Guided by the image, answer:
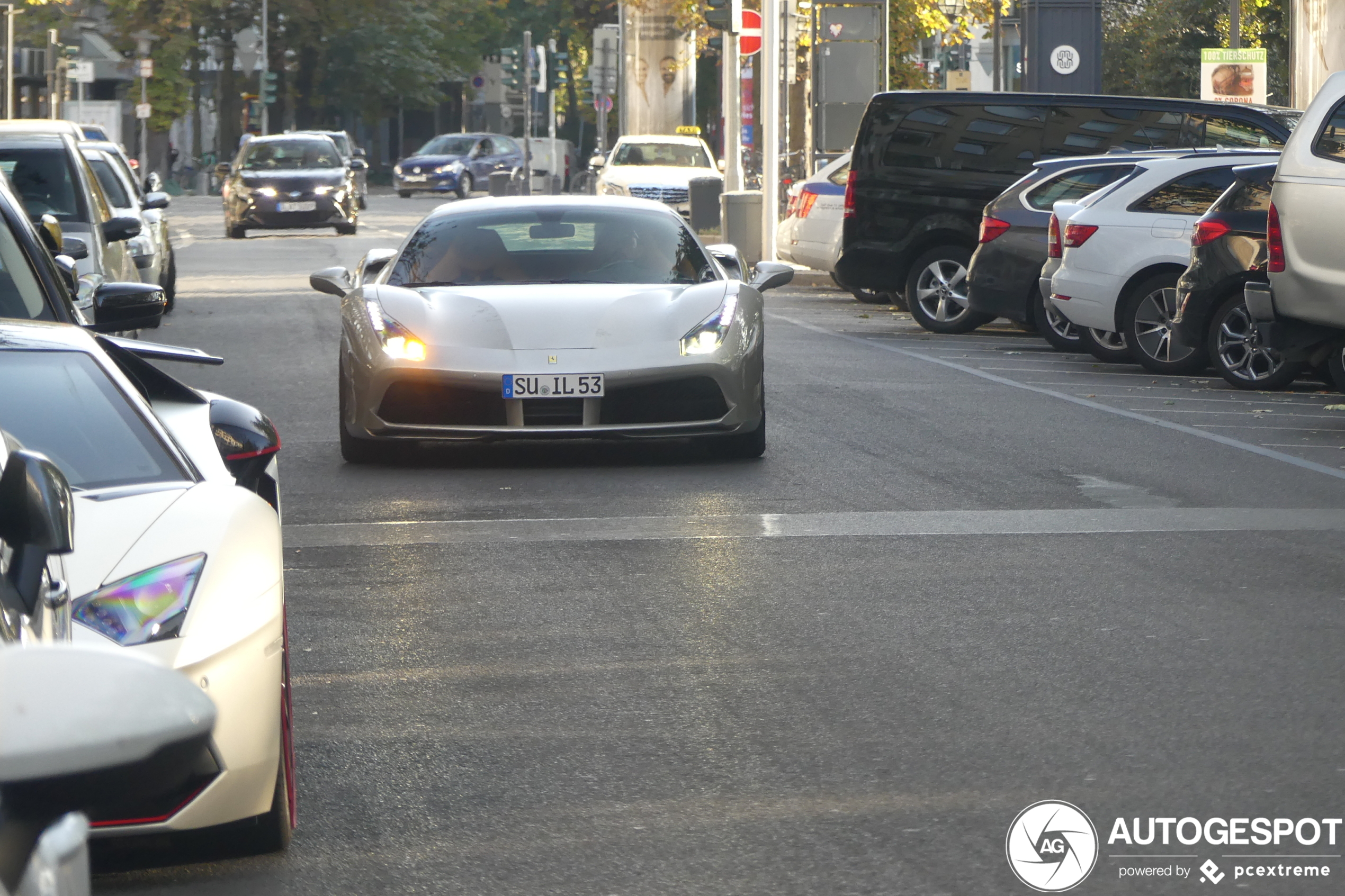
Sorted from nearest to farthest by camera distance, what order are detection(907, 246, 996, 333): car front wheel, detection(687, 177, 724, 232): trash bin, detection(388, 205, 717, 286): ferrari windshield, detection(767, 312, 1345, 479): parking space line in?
detection(767, 312, 1345, 479): parking space line < detection(388, 205, 717, 286): ferrari windshield < detection(907, 246, 996, 333): car front wheel < detection(687, 177, 724, 232): trash bin

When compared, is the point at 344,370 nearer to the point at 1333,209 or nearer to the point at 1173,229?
the point at 1333,209

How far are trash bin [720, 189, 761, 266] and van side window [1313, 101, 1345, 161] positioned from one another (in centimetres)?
1731

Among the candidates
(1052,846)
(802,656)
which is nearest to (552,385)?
(802,656)

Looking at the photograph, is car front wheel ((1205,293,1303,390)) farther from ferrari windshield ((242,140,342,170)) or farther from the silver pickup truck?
ferrari windshield ((242,140,342,170))

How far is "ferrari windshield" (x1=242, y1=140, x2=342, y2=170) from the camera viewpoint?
37.7 metres

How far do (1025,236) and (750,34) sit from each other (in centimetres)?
1313

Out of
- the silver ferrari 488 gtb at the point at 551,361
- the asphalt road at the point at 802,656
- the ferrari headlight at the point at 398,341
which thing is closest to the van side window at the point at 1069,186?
the asphalt road at the point at 802,656

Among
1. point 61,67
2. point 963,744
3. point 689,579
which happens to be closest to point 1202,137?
point 689,579

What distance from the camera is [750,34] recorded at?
30.2 meters

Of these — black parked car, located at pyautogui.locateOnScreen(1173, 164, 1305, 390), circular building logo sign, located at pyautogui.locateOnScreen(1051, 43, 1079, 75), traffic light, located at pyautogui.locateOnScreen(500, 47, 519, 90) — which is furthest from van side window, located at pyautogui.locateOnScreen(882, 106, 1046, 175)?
traffic light, located at pyautogui.locateOnScreen(500, 47, 519, 90)

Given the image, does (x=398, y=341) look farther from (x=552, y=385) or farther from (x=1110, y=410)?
→ (x=1110, y=410)

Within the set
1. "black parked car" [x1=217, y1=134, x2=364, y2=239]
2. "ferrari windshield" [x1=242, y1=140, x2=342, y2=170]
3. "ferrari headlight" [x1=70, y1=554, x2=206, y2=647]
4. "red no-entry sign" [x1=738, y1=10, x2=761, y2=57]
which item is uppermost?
"red no-entry sign" [x1=738, y1=10, x2=761, y2=57]

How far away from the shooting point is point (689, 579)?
24.7ft

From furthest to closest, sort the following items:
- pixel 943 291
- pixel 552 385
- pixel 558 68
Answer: pixel 558 68, pixel 943 291, pixel 552 385
